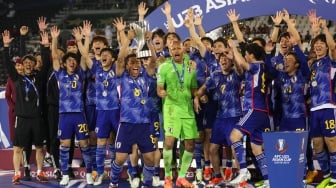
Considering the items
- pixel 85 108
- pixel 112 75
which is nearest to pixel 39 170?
pixel 85 108

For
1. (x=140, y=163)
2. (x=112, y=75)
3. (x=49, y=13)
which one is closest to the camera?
(x=112, y=75)

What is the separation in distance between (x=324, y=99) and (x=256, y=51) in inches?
42.7

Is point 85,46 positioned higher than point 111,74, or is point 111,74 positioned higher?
point 85,46

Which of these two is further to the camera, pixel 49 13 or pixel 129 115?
pixel 49 13

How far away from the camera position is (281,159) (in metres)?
7.54

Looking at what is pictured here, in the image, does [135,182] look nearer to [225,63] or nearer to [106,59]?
[106,59]

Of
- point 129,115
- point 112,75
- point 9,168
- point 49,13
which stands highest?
point 49,13

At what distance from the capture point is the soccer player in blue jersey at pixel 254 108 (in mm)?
8578

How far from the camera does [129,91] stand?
874cm

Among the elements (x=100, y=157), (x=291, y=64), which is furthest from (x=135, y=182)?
(x=291, y=64)

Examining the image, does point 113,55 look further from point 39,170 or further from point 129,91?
point 39,170

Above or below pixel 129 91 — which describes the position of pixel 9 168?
below

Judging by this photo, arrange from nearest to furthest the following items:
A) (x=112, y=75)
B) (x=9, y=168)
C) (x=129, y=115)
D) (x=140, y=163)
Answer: (x=129, y=115)
(x=112, y=75)
(x=140, y=163)
(x=9, y=168)

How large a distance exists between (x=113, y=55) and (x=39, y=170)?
2.29m
